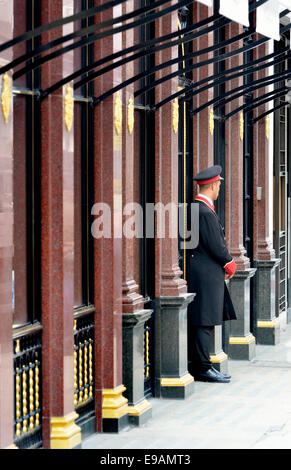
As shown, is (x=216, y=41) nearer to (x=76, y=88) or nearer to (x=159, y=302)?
(x=159, y=302)

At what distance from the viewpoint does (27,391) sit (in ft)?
25.4

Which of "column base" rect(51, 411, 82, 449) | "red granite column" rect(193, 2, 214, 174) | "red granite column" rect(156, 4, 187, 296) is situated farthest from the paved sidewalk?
"red granite column" rect(193, 2, 214, 174)

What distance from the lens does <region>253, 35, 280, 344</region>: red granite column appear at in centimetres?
1482

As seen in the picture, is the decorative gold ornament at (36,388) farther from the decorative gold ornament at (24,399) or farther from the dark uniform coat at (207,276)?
the dark uniform coat at (207,276)

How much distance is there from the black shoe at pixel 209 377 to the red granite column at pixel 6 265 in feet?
16.1

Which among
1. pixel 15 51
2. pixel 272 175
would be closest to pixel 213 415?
pixel 15 51

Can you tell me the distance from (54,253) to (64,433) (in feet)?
4.09

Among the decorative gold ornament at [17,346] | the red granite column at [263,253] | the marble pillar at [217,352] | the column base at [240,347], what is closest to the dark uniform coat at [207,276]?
the marble pillar at [217,352]

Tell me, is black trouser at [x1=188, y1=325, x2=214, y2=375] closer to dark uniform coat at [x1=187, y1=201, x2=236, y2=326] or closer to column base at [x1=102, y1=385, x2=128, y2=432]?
dark uniform coat at [x1=187, y1=201, x2=236, y2=326]

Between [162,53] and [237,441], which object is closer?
[237,441]

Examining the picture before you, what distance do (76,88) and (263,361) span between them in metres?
5.92

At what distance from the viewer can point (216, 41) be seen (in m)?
13.0

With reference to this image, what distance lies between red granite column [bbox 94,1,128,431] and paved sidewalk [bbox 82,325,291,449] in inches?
13.5

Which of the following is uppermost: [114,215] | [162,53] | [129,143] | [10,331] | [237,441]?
[162,53]
